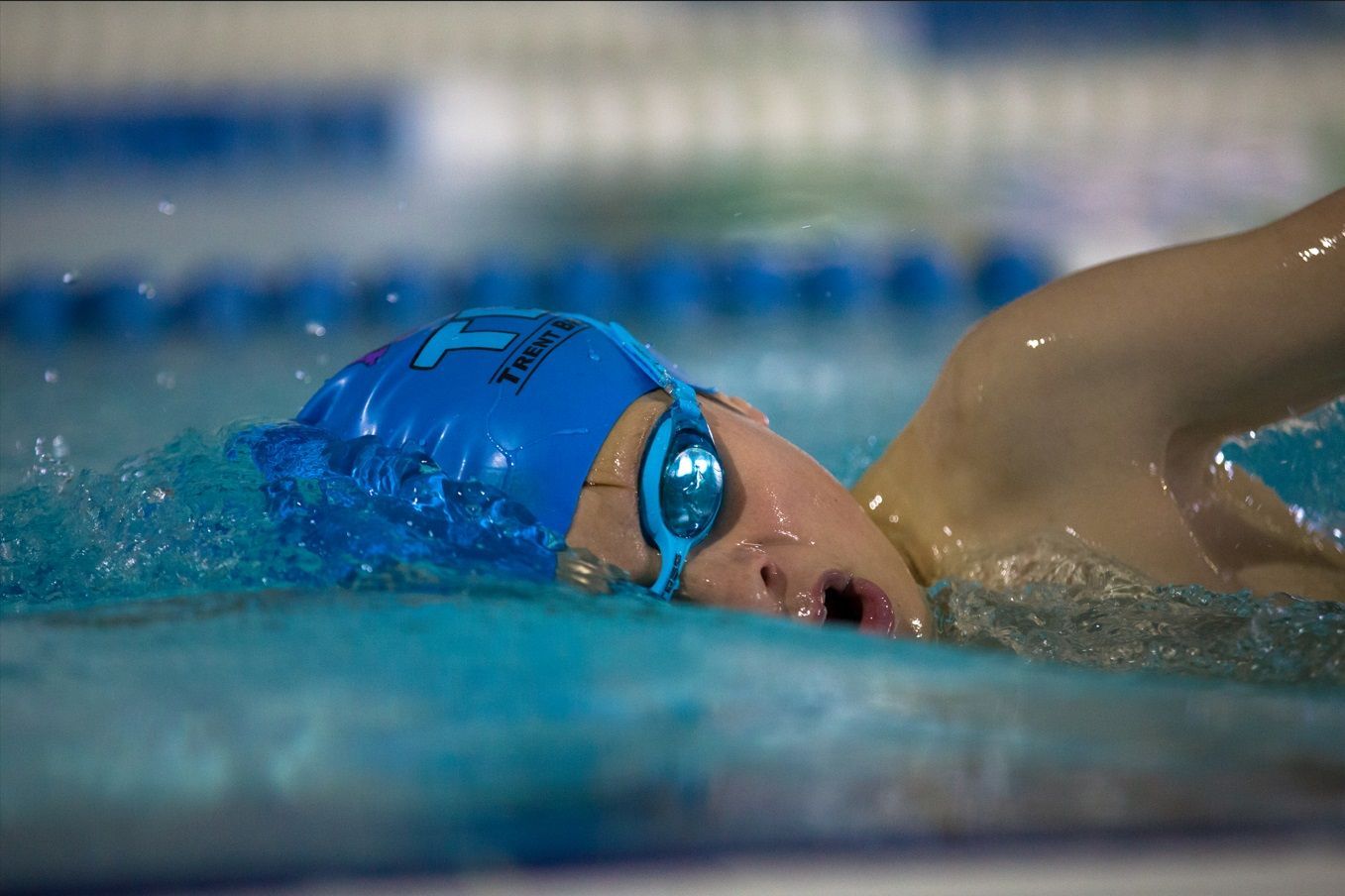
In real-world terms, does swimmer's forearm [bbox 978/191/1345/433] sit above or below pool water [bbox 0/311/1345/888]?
above

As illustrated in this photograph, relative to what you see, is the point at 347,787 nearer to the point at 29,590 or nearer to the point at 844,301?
the point at 29,590

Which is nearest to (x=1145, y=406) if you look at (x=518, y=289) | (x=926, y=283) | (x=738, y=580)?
(x=738, y=580)

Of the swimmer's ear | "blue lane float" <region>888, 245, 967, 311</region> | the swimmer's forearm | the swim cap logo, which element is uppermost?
"blue lane float" <region>888, 245, 967, 311</region>

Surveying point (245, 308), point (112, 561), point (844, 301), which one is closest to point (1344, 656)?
point (112, 561)

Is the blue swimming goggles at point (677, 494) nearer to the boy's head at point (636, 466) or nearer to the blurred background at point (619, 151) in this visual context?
the boy's head at point (636, 466)

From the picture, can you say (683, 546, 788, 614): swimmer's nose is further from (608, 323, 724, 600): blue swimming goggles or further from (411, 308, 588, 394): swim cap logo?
(411, 308, 588, 394): swim cap logo

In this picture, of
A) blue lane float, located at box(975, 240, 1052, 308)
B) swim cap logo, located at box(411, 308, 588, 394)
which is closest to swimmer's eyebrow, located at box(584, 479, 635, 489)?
swim cap logo, located at box(411, 308, 588, 394)

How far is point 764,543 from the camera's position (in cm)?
128

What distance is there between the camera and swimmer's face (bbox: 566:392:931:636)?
125 centimetres

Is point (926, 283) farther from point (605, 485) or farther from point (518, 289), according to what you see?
point (605, 485)

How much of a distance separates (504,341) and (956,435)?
0.48 m

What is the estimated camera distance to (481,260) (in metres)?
2.90

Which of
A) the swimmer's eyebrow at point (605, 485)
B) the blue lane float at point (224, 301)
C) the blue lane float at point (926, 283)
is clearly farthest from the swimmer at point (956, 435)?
the blue lane float at point (224, 301)

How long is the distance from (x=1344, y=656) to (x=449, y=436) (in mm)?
765
